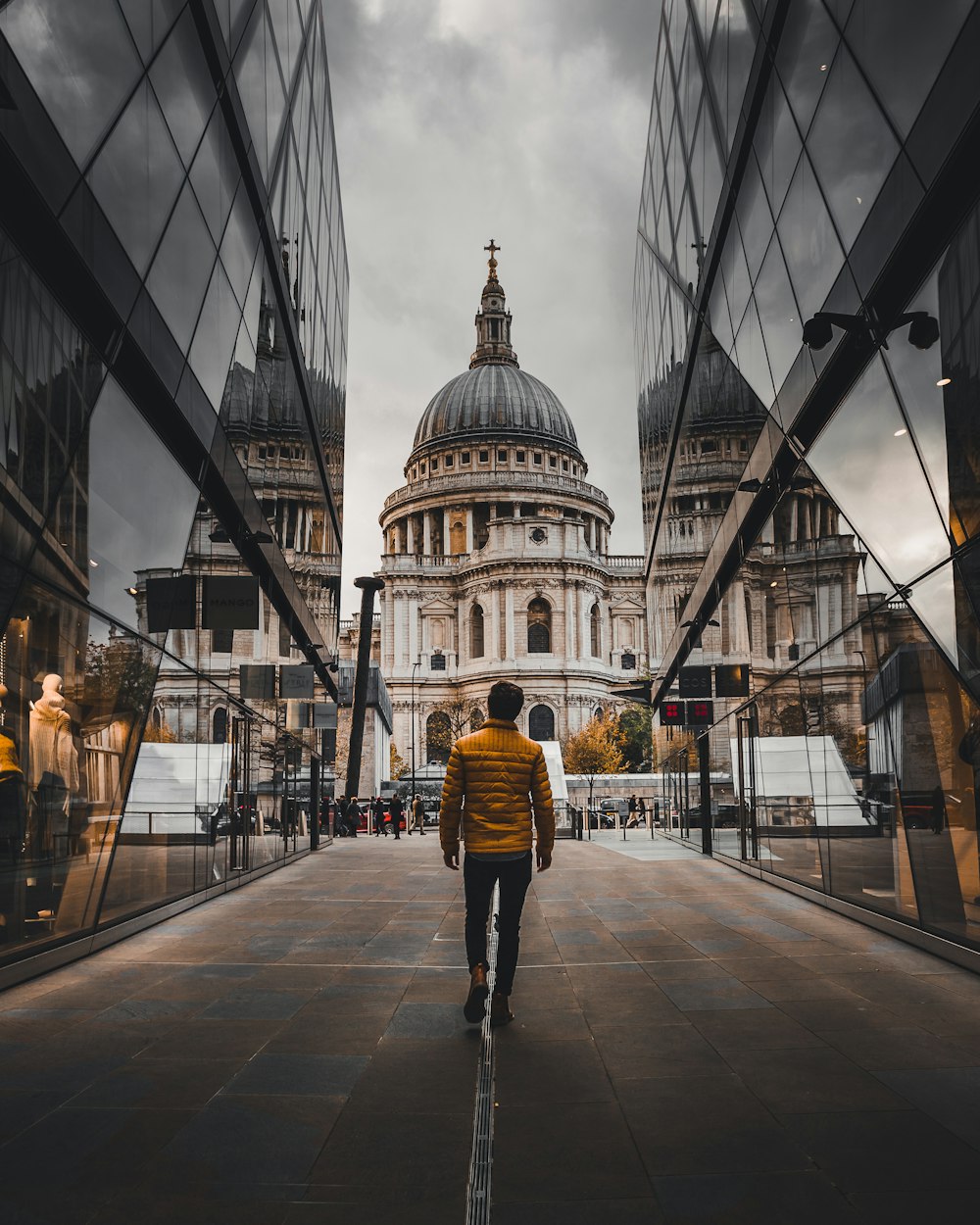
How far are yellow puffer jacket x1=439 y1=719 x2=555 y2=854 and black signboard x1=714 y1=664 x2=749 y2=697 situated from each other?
1055 cm

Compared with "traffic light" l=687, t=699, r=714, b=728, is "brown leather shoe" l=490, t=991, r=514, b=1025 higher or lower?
lower

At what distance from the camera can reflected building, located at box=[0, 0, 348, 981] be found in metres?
6.84

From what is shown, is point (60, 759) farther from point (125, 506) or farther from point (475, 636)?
point (475, 636)

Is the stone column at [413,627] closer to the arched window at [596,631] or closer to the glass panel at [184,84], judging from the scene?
the arched window at [596,631]

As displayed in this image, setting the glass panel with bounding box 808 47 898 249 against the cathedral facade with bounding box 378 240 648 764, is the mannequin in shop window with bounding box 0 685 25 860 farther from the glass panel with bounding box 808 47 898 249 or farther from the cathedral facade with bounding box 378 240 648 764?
the cathedral facade with bounding box 378 240 648 764

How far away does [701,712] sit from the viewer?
2173 cm

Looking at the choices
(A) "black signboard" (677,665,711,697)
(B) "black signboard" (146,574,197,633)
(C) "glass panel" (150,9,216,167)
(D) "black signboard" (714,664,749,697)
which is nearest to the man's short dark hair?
(B) "black signboard" (146,574,197,633)

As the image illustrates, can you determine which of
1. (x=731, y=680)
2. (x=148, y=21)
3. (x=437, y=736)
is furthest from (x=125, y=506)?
(x=437, y=736)

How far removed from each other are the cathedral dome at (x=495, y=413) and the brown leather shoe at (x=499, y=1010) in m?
122

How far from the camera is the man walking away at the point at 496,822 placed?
650cm

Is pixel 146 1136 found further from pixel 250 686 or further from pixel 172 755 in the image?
pixel 250 686

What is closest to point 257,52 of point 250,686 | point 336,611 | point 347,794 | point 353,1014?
point 250,686

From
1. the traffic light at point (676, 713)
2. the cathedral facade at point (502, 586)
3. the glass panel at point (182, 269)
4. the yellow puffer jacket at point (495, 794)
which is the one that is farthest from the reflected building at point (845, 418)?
the cathedral facade at point (502, 586)

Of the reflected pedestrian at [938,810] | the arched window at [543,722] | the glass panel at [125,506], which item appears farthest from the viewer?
the arched window at [543,722]
